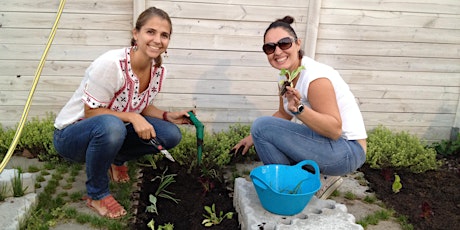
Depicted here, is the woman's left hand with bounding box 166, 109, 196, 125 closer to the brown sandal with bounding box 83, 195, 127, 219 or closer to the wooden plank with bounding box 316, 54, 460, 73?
the brown sandal with bounding box 83, 195, 127, 219

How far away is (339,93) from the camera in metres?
2.58

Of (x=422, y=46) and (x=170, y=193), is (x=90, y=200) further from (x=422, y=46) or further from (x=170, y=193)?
(x=422, y=46)

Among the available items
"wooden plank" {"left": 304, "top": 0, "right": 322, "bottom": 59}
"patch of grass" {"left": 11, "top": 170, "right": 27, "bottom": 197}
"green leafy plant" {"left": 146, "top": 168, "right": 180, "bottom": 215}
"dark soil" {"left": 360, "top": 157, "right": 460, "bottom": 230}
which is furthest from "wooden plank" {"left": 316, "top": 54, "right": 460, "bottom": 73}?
"patch of grass" {"left": 11, "top": 170, "right": 27, "bottom": 197}

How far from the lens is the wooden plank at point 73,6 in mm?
3566

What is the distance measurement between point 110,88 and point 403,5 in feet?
9.41

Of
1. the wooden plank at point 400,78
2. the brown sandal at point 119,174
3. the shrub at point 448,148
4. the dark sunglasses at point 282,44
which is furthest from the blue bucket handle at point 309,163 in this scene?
the shrub at point 448,148

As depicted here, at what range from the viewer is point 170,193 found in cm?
293

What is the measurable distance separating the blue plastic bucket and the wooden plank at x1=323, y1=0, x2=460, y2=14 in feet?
6.39

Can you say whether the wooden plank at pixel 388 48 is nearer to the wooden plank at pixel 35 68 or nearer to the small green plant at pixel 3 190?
the wooden plank at pixel 35 68

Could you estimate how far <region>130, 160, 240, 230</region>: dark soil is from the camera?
260 cm

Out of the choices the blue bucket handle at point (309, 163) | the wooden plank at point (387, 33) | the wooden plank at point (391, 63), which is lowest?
the blue bucket handle at point (309, 163)

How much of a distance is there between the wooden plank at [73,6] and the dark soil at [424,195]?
2480 millimetres

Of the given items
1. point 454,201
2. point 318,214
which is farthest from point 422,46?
point 318,214

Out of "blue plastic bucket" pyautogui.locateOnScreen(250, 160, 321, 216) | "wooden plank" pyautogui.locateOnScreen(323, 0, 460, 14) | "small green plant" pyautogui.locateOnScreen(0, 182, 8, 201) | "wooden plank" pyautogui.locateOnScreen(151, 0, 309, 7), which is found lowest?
"small green plant" pyautogui.locateOnScreen(0, 182, 8, 201)
